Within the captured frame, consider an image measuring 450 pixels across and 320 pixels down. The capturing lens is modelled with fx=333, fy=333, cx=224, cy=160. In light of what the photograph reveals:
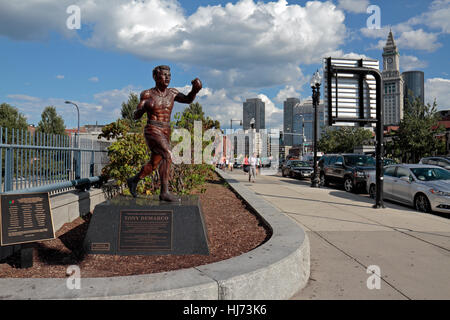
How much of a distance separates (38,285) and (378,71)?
996 centimetres

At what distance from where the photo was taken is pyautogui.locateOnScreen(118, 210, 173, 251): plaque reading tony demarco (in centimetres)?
438

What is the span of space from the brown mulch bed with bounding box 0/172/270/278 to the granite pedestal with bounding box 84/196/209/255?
0.10 m

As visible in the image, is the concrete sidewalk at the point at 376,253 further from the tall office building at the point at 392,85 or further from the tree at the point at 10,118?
the tall office building at the point at 392,85

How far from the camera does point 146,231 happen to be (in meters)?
4.46

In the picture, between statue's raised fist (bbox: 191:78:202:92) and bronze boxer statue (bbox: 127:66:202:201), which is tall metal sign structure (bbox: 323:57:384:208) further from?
bronze boxer statue (bbox: 127:66:202:201)

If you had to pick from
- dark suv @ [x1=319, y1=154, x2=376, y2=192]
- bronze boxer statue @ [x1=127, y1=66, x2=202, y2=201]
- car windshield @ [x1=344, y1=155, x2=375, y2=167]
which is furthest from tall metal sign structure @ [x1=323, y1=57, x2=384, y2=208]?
bronze boxer statue @ [x1=127, y1=66, x2=202, y2=201]

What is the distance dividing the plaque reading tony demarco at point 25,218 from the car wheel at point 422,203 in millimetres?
9196

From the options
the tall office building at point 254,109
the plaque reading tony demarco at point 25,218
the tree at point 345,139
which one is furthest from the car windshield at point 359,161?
the tall office building at point 254,109

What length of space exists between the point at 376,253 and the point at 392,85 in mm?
145656

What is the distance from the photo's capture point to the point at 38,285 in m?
2.82

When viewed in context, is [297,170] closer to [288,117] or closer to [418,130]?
[418,130]

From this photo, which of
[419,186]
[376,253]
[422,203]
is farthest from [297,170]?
[376,253]

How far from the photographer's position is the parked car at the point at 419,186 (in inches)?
346
